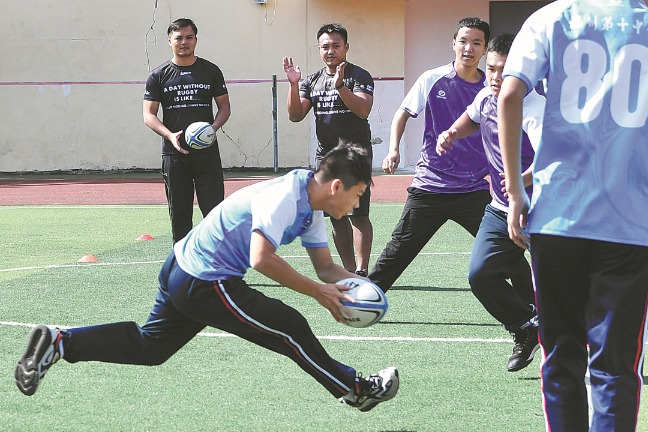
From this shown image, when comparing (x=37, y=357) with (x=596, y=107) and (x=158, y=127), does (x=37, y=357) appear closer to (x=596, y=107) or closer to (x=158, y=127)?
(x=596, y=107)

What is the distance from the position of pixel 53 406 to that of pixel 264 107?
19847 millimetres

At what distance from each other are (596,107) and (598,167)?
21 centimetres

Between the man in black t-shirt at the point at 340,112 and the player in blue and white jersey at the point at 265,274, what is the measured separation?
4.42m

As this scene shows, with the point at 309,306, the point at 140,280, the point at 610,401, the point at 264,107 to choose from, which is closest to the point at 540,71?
the point at 610,401

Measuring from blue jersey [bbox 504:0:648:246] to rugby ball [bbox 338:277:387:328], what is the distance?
121cm

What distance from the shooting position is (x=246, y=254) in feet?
15.8

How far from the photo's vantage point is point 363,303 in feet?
15.6

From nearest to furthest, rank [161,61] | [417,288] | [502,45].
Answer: [502,45] → [417,288] → [161,61]

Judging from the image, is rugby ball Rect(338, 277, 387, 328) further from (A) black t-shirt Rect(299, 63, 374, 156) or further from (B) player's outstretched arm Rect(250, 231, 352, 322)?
(A) black t-shirt Rect(299, 63, 374, 156)

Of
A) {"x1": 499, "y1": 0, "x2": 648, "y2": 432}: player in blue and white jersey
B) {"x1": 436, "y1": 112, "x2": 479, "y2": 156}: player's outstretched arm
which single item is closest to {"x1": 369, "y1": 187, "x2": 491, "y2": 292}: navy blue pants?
{"x1": 436, "y1": 112, "x2": 479, "y2": 156}: player's outstretched arm

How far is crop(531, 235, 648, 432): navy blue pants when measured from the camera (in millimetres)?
3727

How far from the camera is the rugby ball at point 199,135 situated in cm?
937

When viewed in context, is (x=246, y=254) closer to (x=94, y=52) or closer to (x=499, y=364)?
(x=499, y=364)

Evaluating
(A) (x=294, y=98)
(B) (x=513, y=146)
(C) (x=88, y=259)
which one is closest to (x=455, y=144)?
(A) (x=294, y=98)
